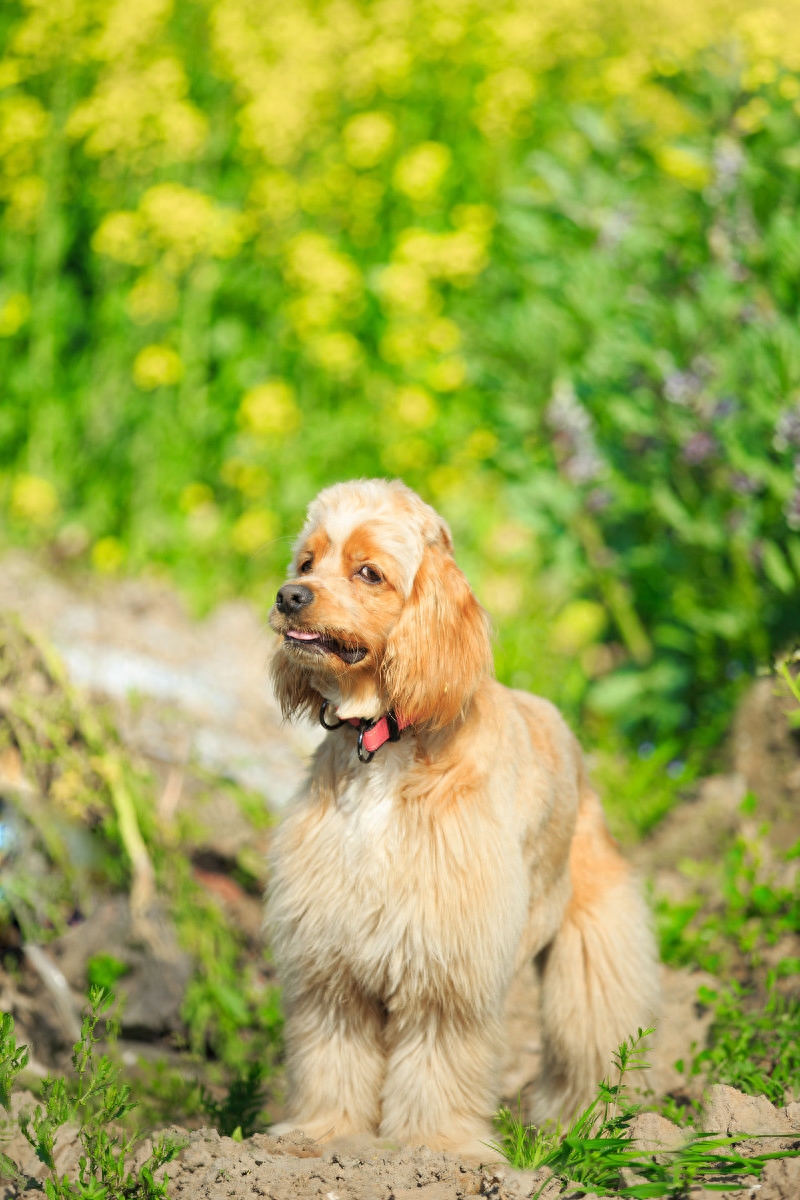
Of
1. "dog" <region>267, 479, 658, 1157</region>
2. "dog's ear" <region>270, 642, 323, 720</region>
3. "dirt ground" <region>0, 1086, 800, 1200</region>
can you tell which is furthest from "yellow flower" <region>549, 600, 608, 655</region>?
"dirt ground" <region>0, 1086, 800, 1200</region>

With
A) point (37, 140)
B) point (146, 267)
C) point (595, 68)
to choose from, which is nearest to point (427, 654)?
point (146, 267)

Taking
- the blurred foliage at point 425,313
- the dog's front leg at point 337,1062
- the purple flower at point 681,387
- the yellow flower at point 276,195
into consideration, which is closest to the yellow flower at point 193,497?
the blurred foliage at point 425,313

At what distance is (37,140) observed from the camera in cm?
676

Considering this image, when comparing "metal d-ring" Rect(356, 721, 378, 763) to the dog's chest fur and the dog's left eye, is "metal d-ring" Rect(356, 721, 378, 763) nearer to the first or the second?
the dog's chest fur

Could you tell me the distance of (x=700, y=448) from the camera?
4.96 metres

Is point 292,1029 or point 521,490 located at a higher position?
point 292,1029

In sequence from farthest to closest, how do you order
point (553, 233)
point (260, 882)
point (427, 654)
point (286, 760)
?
point (553, 233) < point (286, 760) < point (260, 882) < point (427, 654)

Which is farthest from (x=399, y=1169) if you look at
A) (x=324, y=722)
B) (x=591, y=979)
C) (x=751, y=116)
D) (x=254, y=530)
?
(x=751, y=116)

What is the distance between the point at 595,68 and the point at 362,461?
4.15 meters

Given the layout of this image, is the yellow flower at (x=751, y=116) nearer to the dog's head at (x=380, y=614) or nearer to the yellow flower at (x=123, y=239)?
the yellow flower at (x=123, y=239)

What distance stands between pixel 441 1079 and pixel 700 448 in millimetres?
3030

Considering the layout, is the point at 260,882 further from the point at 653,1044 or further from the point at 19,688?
the point at 653,1044

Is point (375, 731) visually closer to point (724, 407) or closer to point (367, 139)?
point (724, 407)

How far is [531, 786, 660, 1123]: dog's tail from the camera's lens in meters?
3.13
